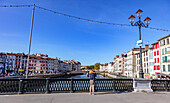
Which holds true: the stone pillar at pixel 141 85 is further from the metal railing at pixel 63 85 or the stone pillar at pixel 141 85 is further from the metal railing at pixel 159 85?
the metal railing at pixel 159 85

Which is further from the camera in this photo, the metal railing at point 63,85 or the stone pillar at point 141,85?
the stone pillar at point 141,85

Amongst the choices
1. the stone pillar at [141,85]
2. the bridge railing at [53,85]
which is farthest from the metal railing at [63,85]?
the stone pillar at [141,85]

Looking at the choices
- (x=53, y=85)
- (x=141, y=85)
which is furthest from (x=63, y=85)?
(x=141, y=85)

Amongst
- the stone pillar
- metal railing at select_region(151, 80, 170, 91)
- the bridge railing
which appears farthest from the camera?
metal railing at select_region(151, 80, 170, 91)

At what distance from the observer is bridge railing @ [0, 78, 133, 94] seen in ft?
28.5

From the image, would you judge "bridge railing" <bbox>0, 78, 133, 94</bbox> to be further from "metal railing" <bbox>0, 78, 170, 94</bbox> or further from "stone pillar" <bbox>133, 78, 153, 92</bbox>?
"stone pillar" <bbox>133, 78, 153, 92</bbox>

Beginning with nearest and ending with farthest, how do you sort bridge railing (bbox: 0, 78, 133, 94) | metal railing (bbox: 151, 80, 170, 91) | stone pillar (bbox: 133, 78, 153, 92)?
bridge railing (bbox: 0, 78, 133, 94) → stone pillar (bbox: 133, 78, 153, 92) → metal railing (bbox: 151, 80, 170, 91)

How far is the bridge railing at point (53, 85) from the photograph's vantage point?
28.5 feet

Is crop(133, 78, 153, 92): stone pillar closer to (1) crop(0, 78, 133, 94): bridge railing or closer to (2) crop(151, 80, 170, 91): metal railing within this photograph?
(1) crop(0, 78, 133, 94): bridge railing

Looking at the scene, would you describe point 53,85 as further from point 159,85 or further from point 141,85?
point 159,85

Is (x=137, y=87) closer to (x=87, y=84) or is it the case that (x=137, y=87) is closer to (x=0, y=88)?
(x=87, y=84)

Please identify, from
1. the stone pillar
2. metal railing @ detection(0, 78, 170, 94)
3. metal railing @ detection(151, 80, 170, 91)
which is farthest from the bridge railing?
metal railing @ detection(151, 80, 170, 91)

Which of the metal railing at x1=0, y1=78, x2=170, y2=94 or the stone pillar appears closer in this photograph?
the metal railing at x1=0, y1=78, x2=170, y2=94

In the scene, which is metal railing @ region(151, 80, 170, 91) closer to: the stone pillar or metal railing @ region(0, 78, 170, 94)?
metal railing @ region(0, 78, 170, 94)
